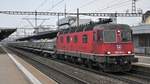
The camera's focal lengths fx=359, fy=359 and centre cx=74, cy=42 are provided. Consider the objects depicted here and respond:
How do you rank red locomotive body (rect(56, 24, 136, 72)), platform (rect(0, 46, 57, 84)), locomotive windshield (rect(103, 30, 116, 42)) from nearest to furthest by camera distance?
platform (rect(0, 46, 57, 84))
red locomotive body (rect(56, 24, 136, 72))
locomotive windshield (rect(103, 30, 116, 42))

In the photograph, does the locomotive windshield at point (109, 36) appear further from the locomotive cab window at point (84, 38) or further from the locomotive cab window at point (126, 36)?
the locomotive cab window at point (84, 38)

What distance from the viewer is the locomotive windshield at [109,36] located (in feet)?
69.6

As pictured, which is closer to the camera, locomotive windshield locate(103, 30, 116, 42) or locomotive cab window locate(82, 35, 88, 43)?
locomotive windshield locate(103, 30, 116, 42)

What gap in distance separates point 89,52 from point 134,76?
4017 millimetres

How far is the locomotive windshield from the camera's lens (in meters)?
21.2

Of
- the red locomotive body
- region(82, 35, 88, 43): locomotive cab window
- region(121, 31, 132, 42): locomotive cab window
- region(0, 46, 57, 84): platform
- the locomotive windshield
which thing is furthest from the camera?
region(82, 35, 88, 43): locomotive cab window

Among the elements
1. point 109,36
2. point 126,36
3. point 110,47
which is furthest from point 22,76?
point 126,36

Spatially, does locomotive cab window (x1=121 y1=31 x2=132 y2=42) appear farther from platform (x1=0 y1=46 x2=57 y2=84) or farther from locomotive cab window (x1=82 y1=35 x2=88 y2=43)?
platform (x1=0 y1=46 x2=57 y2=84)

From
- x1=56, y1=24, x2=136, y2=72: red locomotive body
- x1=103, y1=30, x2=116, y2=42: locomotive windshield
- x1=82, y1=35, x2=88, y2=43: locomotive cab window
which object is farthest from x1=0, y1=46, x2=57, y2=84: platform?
x1=103, y1=30, x2=116, y2=42: locomotive windshield

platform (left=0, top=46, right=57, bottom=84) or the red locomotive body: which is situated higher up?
the red locomotive body

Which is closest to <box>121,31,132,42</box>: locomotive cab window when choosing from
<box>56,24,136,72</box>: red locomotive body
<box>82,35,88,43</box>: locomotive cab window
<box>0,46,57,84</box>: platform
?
<box>56,24,136,72</box>: red locomotive body

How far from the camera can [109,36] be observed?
69.8 feet

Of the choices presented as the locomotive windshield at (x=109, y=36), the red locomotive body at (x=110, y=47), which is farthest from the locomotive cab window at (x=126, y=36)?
the locomotive windshield at (x=109, y=36)

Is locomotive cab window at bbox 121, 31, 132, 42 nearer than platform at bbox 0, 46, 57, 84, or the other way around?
platform at bbox 0, 46, 57, 84
